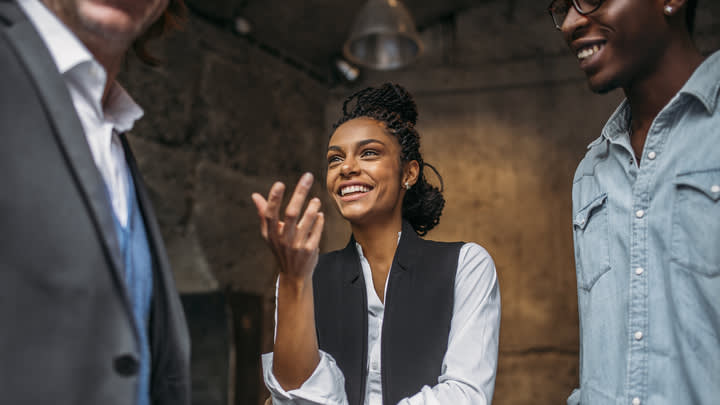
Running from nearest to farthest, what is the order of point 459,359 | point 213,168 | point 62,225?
point 62,225, point 459,359, point 213,168

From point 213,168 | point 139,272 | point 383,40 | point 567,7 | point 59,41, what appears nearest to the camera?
point 59,41

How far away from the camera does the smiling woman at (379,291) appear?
1.57 metres

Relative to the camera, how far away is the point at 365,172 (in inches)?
77.9

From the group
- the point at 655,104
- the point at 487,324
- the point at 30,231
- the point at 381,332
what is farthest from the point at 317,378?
the point at 655,104

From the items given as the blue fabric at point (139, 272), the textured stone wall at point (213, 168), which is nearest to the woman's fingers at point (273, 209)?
the blue fabric at point (139, 272)

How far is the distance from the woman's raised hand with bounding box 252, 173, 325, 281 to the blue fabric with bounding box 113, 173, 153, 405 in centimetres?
26

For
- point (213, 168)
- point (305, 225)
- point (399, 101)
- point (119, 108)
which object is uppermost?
point (213, 168)

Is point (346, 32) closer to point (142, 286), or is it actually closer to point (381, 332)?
point (381, 332)

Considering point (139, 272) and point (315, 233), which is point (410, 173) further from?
point (139, 272)

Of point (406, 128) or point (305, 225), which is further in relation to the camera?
point (406, 128)

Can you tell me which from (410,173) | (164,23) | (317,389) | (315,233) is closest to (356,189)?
(410,173)

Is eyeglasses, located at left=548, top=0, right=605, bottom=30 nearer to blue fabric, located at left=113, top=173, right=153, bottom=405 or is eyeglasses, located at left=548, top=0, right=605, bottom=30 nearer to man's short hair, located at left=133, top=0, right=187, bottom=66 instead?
man's short hair, located at left=133, top=0, right=187, bottom=66

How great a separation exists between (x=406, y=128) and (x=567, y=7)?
685 mm

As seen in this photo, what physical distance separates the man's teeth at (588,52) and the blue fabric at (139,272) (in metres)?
1.26
